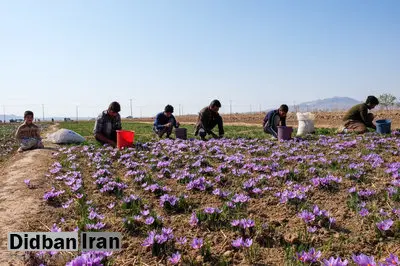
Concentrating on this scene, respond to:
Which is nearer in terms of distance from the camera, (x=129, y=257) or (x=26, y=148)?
(x=129, y=257)

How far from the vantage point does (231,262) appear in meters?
2.80

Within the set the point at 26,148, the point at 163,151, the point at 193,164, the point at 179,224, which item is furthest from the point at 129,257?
the point at 26,148

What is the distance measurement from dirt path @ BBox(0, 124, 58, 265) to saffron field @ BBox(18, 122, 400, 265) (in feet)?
0.72

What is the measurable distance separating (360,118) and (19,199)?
10.2m

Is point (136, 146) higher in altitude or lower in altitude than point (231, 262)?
higher

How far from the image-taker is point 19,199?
470 centimetres

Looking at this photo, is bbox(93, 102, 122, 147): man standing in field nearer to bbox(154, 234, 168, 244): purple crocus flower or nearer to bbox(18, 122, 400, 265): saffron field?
bbox(18, 122, 400, 265): saffron field

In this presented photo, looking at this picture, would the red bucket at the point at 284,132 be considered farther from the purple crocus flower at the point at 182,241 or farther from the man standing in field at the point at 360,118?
the purple crocus flower at the point at 182,241

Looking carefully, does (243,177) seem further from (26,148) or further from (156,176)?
(26,148)

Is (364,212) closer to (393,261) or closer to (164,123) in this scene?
(393,261)

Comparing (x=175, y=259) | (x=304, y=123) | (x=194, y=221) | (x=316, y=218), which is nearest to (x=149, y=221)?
(x=194, y=221)

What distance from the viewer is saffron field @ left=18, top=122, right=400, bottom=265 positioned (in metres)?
2.87

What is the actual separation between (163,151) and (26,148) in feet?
14.9

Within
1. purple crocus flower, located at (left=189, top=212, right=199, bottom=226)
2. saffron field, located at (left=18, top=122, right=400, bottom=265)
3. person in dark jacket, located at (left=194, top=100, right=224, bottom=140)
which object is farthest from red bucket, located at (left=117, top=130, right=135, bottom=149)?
purple crocus flower, located at (left=189, top=212, right=199, bottom=226)
